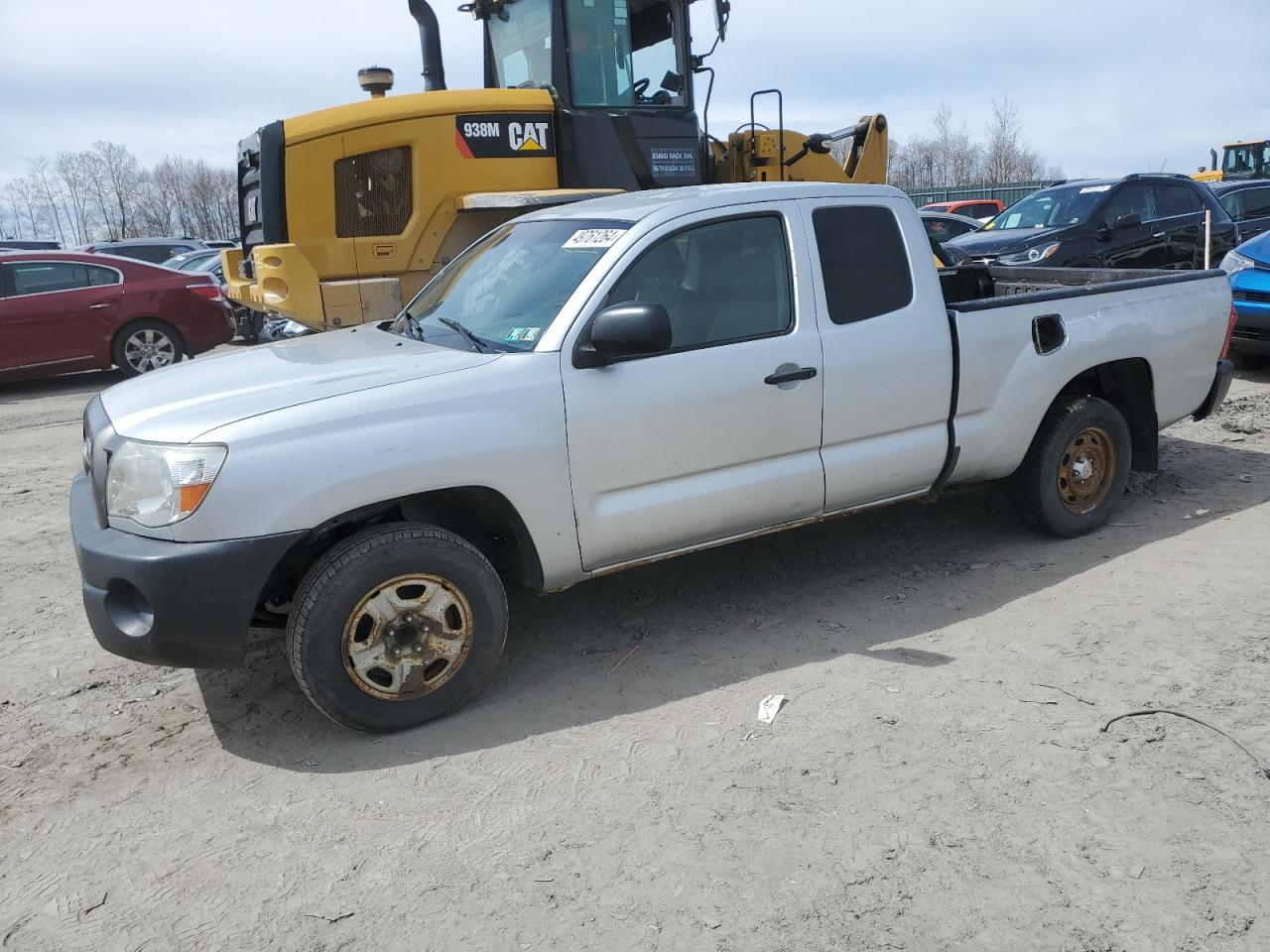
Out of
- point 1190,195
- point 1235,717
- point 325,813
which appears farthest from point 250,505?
point 1190,195

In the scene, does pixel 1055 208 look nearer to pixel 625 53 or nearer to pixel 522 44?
pixel 625 53

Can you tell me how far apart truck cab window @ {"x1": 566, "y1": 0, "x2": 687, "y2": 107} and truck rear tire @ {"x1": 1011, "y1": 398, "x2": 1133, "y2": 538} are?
5.00 m

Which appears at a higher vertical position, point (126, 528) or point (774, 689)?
A: point (126, 528)

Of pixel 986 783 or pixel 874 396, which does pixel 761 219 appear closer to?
pixel 874 396

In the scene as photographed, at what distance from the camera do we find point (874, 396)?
14.7ft

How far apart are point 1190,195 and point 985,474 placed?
9351 millimetres

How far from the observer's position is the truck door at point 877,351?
4418 mm

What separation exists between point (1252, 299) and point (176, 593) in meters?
8.73

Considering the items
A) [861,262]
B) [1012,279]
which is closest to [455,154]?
[1012,279]

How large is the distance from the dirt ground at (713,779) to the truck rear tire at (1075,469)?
0.33 m

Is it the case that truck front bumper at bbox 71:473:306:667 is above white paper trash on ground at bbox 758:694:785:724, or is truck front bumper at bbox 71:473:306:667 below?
above

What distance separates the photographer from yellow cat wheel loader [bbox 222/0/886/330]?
818 centimetres

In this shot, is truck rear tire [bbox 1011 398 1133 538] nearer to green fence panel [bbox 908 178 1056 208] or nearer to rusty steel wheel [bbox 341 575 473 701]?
rusty steel wheel [bbox 341 575 473 701]

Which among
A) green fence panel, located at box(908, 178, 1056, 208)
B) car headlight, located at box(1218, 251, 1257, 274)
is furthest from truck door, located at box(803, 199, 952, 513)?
green fence panel, located at box(908, 178, 1056, 208)
